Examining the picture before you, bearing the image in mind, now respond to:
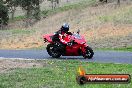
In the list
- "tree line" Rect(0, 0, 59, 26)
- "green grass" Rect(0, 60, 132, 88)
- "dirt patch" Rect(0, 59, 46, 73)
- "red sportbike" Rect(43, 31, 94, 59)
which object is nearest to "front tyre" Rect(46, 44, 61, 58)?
"red sportbike" Rect(43, 31, 94, 59)

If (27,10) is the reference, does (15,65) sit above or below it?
above

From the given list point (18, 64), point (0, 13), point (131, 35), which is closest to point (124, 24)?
point (131, 35)

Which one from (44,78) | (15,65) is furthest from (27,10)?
(44,78)

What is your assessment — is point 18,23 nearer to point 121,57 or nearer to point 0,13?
point 0,13

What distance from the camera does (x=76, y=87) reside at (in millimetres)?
10148

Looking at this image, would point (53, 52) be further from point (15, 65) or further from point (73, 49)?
point (15, 65)

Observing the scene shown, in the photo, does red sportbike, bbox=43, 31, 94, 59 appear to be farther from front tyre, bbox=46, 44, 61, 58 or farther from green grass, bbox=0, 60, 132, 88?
green grass, bbox=0, 60, 132, 88

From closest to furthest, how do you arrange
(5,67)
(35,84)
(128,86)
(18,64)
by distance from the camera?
(128,86) → (35,84) → (5,67) → (18,64)

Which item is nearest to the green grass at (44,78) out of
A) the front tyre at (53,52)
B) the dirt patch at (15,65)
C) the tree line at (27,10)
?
the dirt patch at (15,65)

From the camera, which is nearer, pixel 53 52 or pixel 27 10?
pixel 53 52

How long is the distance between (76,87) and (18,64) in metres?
5.91

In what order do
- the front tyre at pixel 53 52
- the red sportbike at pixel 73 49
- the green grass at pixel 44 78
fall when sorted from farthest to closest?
the front tyre at pixel 53 52 < the red sportbike at pixel 73 49 < the green grass at pixel 44 78

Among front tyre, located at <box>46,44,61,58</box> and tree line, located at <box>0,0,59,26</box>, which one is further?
tree line, located at <box>0,0,59,26</box>

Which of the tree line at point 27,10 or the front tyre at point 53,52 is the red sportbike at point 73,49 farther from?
the tree line at point 27,10
